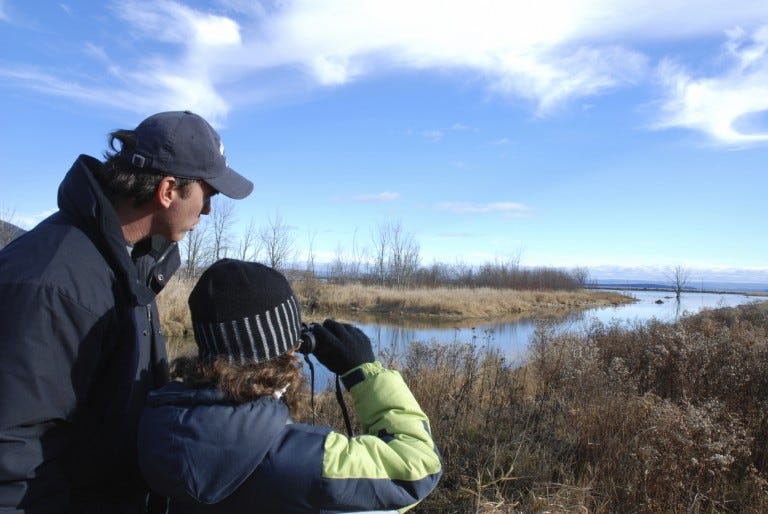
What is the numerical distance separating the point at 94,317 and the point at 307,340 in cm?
58

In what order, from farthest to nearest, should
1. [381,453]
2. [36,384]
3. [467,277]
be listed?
[467,277] → [381,453] → [36,384]

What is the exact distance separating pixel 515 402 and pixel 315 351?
15.6ft

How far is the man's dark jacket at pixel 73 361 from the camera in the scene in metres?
1.17

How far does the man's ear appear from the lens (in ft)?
5.07

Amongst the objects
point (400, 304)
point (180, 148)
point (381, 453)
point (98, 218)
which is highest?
point (180, 148)

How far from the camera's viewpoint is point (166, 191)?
5.12 ft

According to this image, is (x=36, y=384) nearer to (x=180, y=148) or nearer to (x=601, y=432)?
(x=180, y=148)

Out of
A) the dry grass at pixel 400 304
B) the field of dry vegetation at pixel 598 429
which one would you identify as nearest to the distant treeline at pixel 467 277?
the dry grass at pixel 400 304

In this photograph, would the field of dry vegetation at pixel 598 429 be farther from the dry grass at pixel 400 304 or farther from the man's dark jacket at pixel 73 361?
the dry grass at pixel 400 304

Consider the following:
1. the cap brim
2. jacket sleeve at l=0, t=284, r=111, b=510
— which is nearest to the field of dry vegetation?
the cap brim

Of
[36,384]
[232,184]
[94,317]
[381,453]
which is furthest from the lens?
[232,184]

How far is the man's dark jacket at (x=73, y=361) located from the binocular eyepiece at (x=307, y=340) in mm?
442

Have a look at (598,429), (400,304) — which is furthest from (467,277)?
(598,429)

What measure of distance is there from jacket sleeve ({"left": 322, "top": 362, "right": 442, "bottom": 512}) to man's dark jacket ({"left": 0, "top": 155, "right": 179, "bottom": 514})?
0.56m
